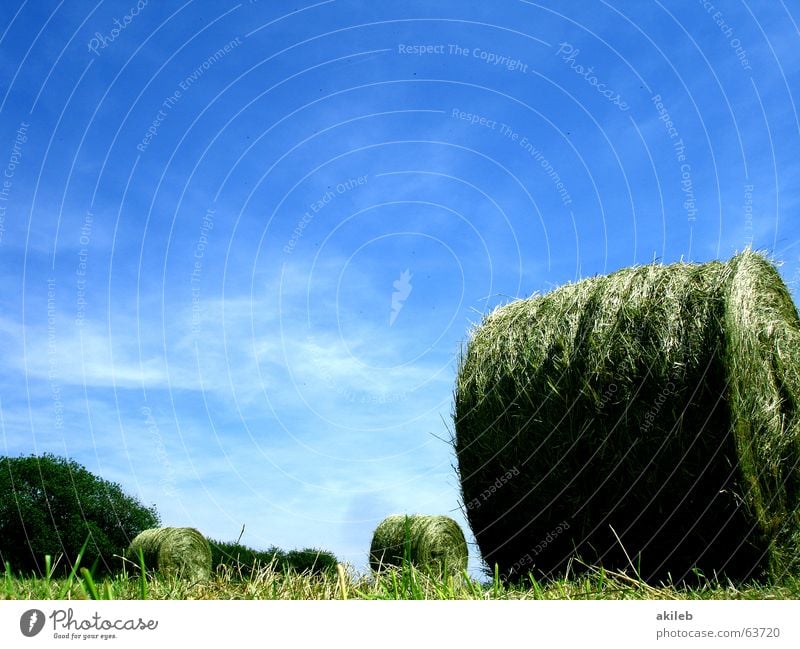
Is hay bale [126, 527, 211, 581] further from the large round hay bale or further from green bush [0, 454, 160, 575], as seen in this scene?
the large round hay bale

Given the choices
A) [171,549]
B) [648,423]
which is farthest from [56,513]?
[648,423]

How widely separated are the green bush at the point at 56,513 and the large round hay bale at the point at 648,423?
1123cm

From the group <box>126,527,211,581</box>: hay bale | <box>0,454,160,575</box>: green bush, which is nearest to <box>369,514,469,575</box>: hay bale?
<box>126,527,211,581</box>: hay bale

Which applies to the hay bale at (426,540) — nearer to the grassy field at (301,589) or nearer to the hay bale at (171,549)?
the hay bale at (171,549)

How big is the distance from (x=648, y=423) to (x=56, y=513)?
45.4ft

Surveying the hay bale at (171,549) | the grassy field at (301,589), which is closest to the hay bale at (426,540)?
the hay bale at (171,549)

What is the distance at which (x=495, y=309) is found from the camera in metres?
7.39

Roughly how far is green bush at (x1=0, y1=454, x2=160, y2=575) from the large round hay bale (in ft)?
36.8

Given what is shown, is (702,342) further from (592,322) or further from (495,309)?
(495,309)

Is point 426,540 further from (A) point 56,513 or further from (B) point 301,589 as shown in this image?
(A) point 56,513

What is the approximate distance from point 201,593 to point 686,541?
4333 mm

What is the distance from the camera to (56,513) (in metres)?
15.5

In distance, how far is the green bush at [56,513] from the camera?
50.3 ft

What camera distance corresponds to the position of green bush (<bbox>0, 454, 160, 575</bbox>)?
1532cm
